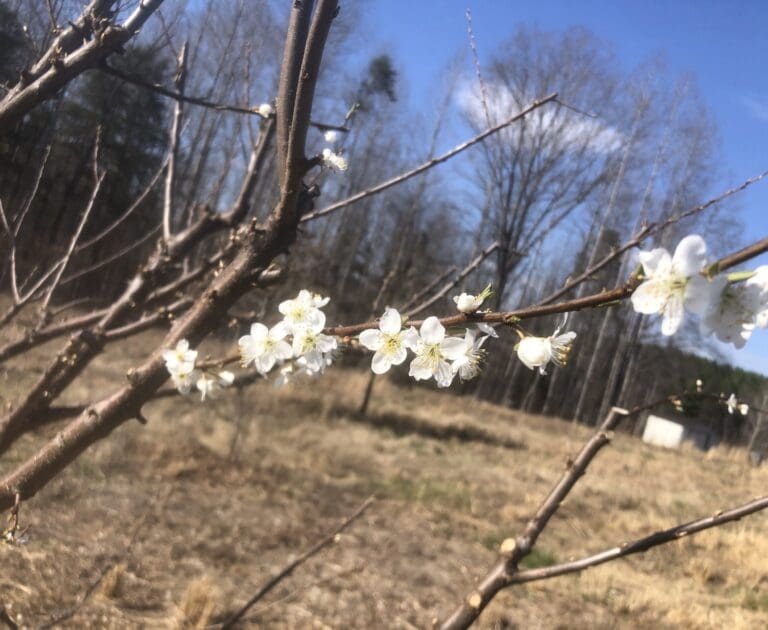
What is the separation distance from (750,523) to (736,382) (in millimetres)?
10380

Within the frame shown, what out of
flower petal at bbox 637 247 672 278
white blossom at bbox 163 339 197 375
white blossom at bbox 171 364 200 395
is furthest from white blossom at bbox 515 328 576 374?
white blossom at bbox 171 364 200 395

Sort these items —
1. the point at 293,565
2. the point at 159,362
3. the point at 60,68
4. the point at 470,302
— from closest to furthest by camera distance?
the point at 470,302 < the point at 159,362 < the point at 60,68 < the point at 293,565

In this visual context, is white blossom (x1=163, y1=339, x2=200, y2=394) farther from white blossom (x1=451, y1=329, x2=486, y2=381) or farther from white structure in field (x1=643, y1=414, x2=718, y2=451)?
white structure in field (x1=643, y1=414, x2=718, y2=451)

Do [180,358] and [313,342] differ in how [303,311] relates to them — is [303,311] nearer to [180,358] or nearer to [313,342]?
[313,342]

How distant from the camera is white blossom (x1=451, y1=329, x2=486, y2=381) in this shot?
0.79 m

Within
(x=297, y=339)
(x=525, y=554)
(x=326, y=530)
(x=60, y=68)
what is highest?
(x=60, y=68)

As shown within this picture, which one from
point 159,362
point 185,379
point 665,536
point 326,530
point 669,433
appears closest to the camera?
point 665,536

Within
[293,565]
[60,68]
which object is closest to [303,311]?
[60,68]

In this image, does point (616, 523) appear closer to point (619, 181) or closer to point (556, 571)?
point (619, 181)

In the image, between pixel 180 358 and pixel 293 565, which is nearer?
pixel 180 358

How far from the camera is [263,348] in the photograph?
1.07m

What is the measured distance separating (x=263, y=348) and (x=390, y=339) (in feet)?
1.06

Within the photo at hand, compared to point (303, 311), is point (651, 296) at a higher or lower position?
higher

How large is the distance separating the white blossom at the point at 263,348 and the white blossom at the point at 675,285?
60 centimetres
